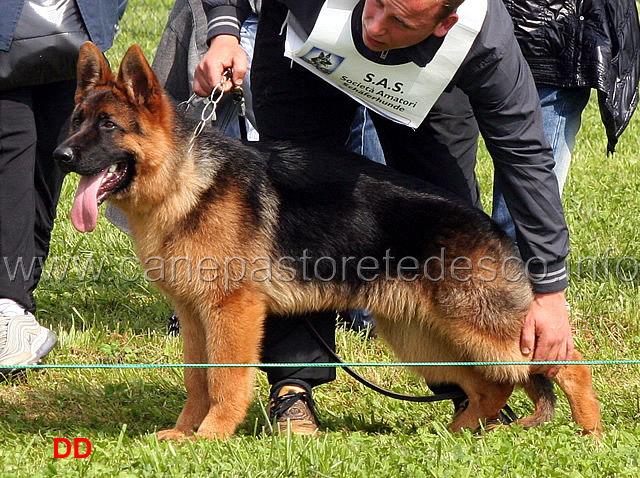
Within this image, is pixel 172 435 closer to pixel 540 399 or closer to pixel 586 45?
pixel 540 399

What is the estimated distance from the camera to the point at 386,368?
441 centimetres

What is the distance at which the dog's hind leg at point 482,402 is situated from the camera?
364 cm

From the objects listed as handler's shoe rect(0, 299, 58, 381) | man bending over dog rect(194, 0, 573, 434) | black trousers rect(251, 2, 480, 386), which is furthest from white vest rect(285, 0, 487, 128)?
handler's shoe rect(0, 299, 58, 381)

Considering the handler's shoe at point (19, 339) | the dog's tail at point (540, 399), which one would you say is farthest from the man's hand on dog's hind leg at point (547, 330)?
the handler's shoe at point (19, 339)

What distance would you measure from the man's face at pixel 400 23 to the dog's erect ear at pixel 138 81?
85cm

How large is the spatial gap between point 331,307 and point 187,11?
89.1 inches

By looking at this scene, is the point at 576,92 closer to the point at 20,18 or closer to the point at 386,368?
the point at 386,368

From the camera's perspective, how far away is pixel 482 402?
367 centimetres

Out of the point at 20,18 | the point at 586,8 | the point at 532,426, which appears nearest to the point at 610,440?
the point at 532,426

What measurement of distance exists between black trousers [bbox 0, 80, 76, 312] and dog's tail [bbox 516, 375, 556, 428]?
2.52 m

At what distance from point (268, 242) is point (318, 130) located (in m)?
0.57

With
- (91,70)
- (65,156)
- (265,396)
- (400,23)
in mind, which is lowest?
(265,396)

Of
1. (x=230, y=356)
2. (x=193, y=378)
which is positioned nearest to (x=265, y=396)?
(x=193, y=378)

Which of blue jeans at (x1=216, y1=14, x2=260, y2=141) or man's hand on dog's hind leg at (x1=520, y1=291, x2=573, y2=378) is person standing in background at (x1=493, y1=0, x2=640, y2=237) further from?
blue jeans at (x1=216, y1=14, x2=260, y2=141)
